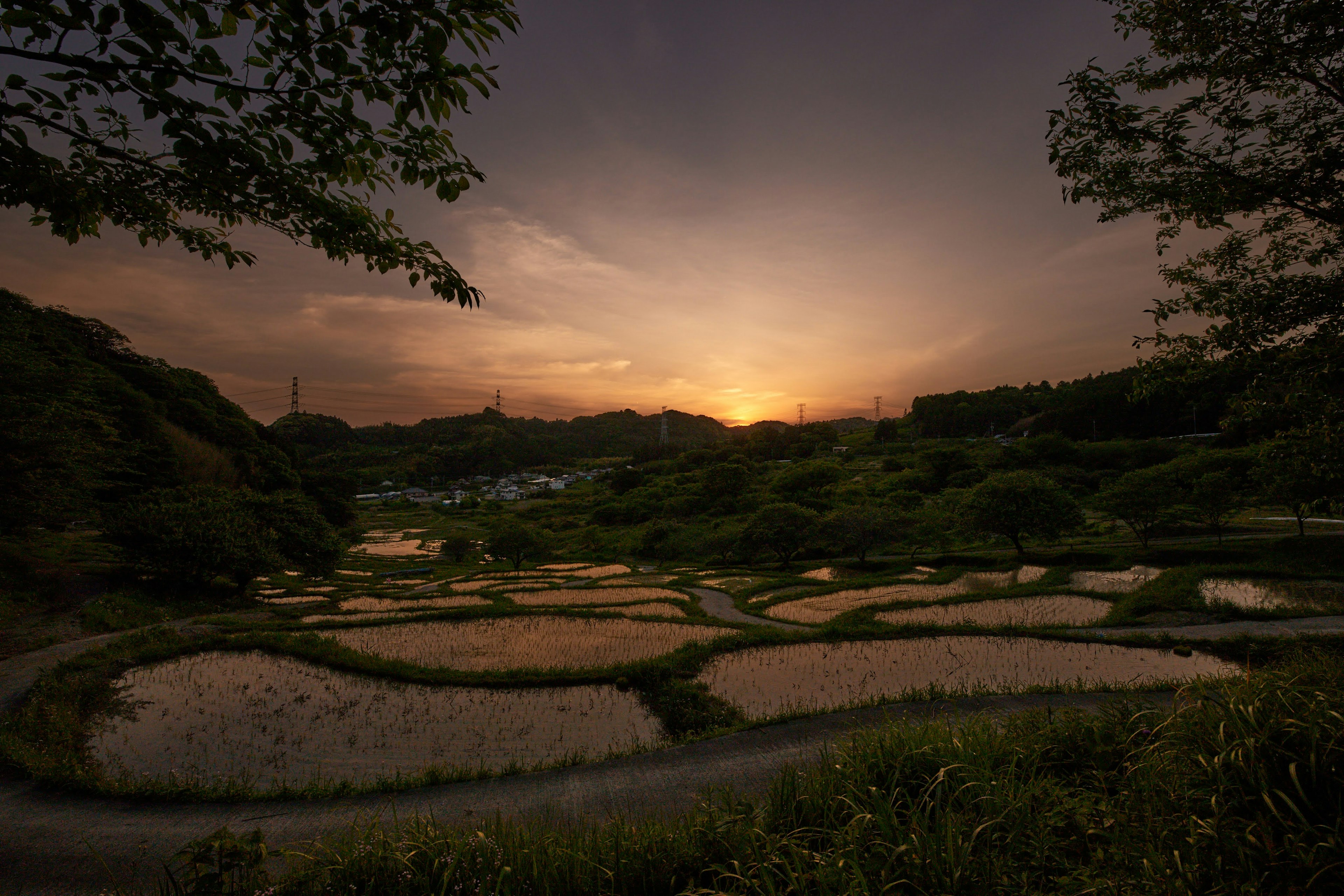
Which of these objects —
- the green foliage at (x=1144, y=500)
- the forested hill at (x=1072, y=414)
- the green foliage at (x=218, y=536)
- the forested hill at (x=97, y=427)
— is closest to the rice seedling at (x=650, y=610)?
the green foliage at (x=218, y=536)

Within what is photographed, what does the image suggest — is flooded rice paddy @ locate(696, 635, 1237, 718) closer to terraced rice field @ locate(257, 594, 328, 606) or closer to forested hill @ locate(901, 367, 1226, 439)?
terraced rice field @ locate(257, 594, 328, 606)

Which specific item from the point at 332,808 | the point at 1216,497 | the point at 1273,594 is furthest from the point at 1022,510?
the point at 332,808

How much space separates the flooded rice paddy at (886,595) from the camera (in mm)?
21844

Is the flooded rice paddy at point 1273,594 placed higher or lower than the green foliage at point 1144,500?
lower

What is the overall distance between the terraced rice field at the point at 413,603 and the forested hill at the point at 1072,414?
6325cm

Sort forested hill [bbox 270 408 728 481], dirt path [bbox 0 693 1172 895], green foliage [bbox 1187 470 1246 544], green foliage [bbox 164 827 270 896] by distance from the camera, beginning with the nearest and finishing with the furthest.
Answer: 1. green foliage [bbox 164 827 270 896]
2. dirt path [bbox 0 693 1172 895]
3. green foliage [bbox 1187 470 1246 544]
4. forested hill [bbox 270 408 728 481]

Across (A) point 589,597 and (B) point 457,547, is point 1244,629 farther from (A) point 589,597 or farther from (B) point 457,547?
(B) point 457,547

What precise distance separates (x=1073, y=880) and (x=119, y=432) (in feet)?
174

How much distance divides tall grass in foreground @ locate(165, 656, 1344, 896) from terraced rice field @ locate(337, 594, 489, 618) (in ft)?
67.6

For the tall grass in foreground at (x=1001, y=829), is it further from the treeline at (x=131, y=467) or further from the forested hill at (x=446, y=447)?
the forested hill at (x=446, y=447)

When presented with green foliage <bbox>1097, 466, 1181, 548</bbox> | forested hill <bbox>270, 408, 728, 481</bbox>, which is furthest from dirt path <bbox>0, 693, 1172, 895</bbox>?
forested hill <bbox>270, 408, 728, 481</bbox>

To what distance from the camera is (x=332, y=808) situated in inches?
295

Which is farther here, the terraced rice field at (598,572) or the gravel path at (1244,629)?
the terraced rice field at (598,572)

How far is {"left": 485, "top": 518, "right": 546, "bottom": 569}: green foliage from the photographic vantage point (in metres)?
43.9
